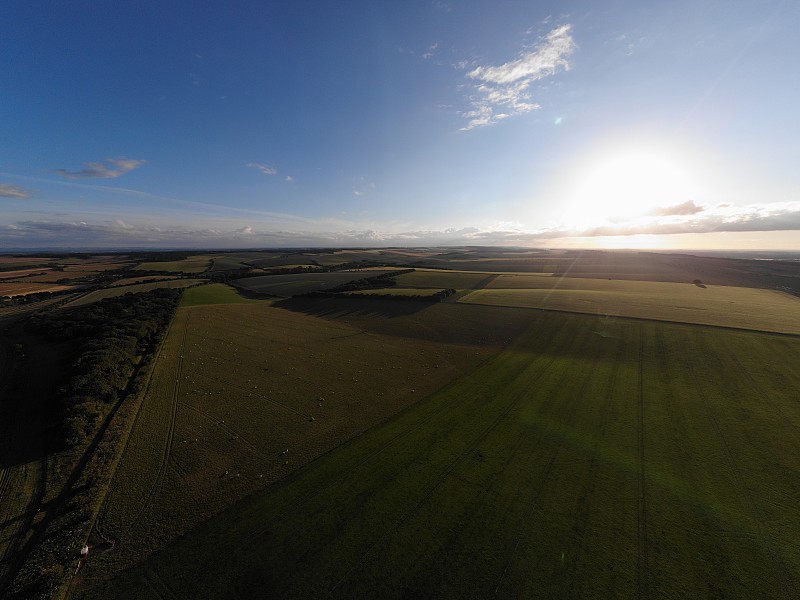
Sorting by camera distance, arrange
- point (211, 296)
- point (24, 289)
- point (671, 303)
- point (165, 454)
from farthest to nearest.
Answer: point (24, 289) → point (211, 296) → point (671, 303) → point (165, 454)

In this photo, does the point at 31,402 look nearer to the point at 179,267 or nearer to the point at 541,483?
the point at 541,483

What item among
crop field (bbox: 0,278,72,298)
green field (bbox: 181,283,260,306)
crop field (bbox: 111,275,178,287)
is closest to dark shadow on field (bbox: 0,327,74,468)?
green field (bbox: 181,283,260,306)

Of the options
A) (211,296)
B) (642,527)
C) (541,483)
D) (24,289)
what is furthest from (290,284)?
(642,527)

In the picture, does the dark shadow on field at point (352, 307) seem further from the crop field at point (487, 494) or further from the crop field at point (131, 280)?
the crop field at point (131, 280)

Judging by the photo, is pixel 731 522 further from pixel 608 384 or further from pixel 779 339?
pixel 779 339

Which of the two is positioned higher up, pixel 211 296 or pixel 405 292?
pixel 405 292

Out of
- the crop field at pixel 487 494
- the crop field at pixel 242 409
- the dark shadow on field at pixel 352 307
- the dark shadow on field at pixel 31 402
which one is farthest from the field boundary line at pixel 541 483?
the dark shadow on field at pixel 352 307
